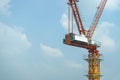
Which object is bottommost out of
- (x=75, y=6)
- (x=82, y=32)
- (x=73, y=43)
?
(x=73, y=43)

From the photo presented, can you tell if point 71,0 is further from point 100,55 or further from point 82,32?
point 100,55

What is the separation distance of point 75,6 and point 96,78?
31202 millimetres

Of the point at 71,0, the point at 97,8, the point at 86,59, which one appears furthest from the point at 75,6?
the point at 86,59

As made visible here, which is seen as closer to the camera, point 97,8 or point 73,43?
point 73,43

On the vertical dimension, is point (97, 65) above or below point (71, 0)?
below

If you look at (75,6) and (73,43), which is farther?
(75,6)

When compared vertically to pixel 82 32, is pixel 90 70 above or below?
below

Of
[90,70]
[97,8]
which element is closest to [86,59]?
[90,70]

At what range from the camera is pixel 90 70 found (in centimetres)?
14300

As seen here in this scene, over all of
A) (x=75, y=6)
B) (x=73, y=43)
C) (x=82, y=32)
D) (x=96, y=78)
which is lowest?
(x=96, y=78)

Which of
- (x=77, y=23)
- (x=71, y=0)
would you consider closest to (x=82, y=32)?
(x=77, y=23)

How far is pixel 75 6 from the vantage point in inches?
5684

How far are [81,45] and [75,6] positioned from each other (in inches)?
701

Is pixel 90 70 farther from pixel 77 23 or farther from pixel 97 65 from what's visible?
pixel 77 23
